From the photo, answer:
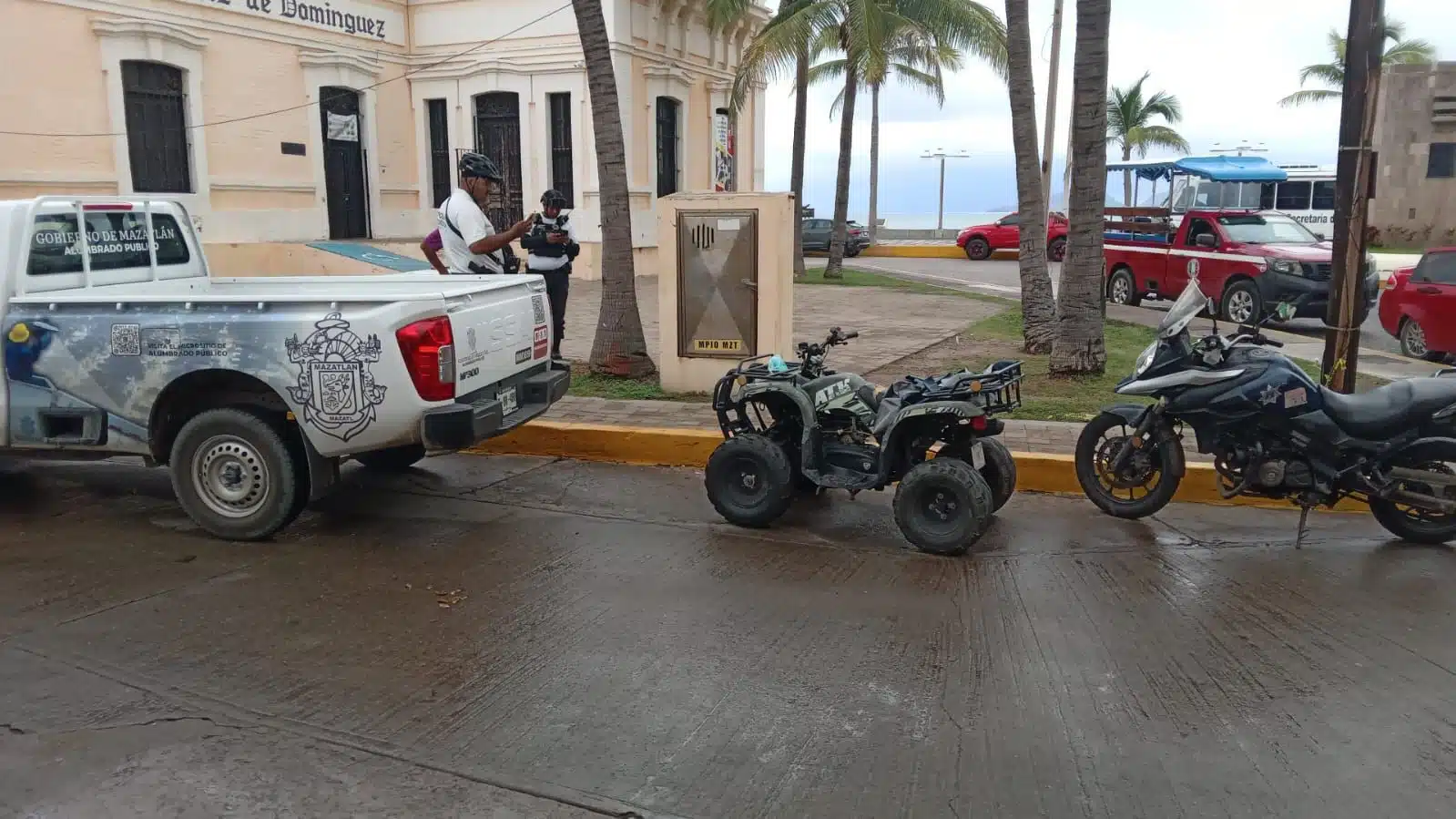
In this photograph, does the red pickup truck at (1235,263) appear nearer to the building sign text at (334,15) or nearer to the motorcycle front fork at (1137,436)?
the motorcycle front fork at (1137,436)

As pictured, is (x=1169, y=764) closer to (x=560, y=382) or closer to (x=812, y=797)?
(x=812, y=797)

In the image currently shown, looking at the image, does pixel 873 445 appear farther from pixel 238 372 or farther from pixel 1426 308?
pixel 1426 308

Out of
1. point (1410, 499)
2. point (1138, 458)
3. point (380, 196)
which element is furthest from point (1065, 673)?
point (380, 196)

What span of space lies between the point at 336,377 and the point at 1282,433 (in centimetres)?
510

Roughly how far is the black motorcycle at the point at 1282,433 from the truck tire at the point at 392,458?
4.61 metres

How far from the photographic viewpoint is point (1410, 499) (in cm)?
582

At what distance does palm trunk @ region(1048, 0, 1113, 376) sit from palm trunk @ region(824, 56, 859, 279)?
14.5 m

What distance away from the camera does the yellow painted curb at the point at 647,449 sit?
721 cm

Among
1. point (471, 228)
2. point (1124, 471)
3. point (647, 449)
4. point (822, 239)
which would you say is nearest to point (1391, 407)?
point (1124, 471)

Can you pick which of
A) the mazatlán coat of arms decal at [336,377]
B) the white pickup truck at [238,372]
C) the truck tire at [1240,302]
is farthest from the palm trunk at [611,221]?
the truck tire at [1240,302]

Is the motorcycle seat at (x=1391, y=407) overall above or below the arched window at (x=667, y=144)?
below

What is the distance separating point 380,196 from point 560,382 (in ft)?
55.7

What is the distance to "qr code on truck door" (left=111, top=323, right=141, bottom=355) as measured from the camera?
6047 millimetres

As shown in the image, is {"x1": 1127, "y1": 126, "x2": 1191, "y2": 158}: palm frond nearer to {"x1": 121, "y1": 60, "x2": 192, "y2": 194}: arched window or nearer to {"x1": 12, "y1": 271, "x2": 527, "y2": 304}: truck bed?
{"x1": 121, "y1": 60, "x2": 192, "y2": 194}: arched window
